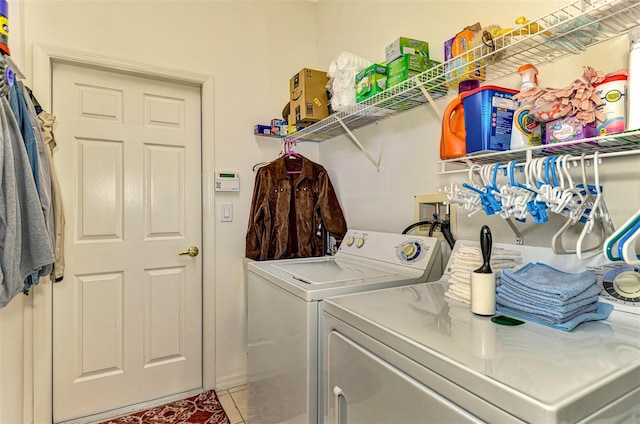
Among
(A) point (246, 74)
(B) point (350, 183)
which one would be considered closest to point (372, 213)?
(B) point (350, 183)

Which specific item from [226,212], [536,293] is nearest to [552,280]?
[536,293]

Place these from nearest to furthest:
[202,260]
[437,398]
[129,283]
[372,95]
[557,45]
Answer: [437,398] → [557,45] → [372,95] → [129,283] → [202,260]

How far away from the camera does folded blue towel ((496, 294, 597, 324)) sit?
2.83ft

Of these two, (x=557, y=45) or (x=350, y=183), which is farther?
(x=350, y=183)

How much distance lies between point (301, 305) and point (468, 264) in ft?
1.94

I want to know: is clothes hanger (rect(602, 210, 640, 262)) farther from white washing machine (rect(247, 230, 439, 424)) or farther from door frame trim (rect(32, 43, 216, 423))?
door frame trim (rect(32, 43, 216, 423))

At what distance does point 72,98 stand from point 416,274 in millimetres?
2214

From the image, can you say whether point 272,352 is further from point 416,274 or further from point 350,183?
point 350,183

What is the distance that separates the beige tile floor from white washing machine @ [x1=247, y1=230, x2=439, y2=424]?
16.1 inches

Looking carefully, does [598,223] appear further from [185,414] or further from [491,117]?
[185,414]

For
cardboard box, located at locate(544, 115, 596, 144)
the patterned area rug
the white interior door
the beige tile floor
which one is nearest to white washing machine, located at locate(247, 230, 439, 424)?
the beige tile floor

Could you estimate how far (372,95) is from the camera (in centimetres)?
167

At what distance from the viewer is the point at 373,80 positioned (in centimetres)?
167

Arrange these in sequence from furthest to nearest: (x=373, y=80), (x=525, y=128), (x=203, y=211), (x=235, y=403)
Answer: (x=203, y=211) < (x=235, y=403) < (x=373, y=80) < (x=525, y=128)
